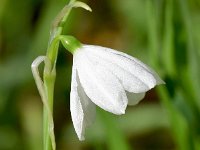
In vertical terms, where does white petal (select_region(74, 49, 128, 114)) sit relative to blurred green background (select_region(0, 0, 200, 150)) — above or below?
above

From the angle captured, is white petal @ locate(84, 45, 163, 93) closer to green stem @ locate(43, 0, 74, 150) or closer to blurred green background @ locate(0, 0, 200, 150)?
green stem @ locate(43, 0, 74, 150)

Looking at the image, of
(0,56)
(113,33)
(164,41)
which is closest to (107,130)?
(164,41)

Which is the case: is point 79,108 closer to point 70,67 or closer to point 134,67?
point 134,67

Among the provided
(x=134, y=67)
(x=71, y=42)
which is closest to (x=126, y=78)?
(x=134, y=67)

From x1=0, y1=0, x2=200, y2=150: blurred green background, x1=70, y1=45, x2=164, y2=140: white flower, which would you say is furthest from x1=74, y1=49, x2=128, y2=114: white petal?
x1=0, y1=0, x2=200, y2=150: blurred green background

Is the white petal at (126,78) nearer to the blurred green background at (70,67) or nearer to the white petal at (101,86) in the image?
the white petal at (101,86)

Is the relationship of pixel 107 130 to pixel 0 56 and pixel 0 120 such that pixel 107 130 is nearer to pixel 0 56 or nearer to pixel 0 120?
pixel 0 120

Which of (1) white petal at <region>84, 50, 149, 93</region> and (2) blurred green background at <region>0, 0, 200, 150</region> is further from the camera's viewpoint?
(2) blurred green background at <region>0, 0, 200, 150</region>
